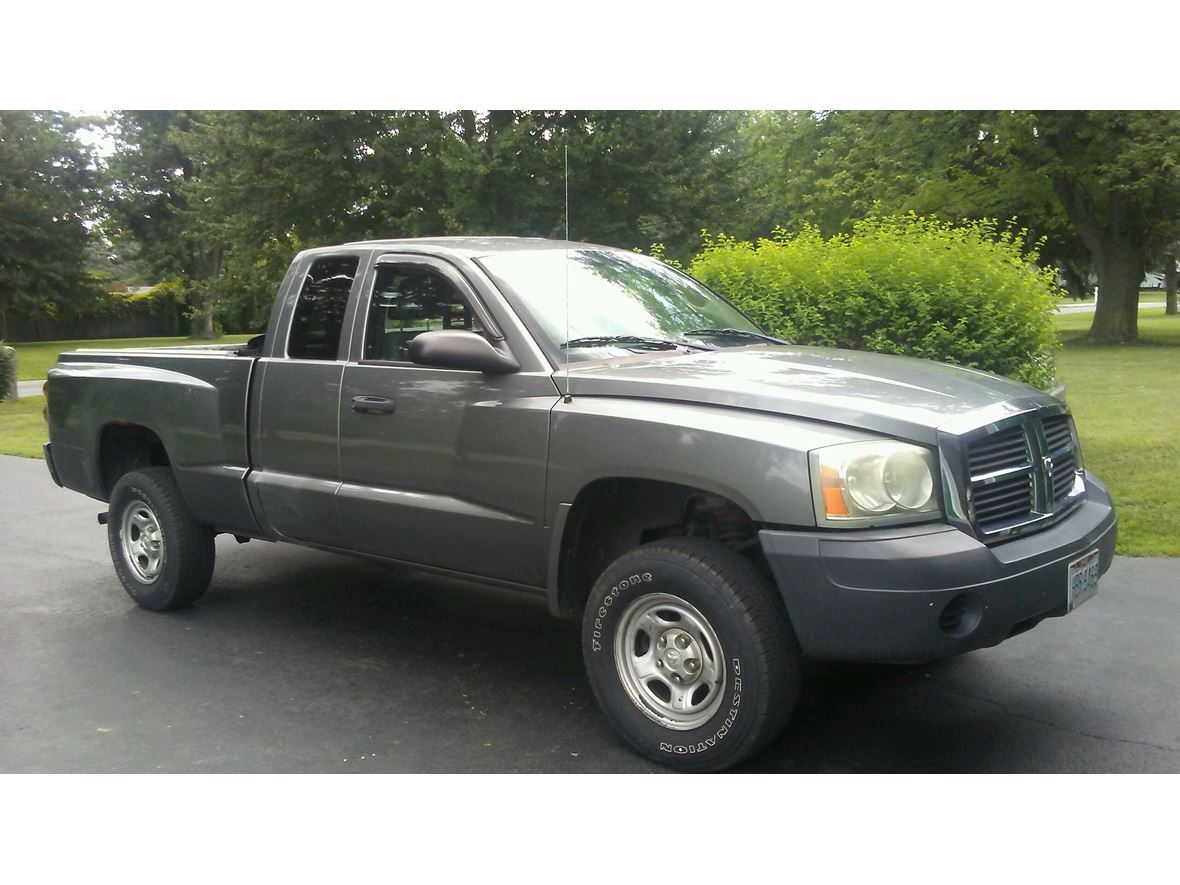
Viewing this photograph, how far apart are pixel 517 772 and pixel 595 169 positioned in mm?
3050

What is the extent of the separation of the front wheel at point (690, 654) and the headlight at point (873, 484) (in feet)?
1.36

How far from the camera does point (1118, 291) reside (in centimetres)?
1120

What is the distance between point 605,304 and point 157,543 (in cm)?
304

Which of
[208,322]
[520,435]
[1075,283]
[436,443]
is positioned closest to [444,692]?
[436,443]

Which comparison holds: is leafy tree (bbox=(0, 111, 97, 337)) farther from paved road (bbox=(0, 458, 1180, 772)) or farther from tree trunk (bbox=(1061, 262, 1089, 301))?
tree trunk (bbox=(1061, 262, 1089, 301))

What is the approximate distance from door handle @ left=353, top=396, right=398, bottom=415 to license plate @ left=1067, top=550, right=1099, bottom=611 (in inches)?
108

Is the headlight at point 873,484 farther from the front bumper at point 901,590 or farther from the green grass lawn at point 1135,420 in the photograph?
the green grass lawn at point 1135,420

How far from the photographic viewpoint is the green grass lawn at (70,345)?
6086 millimetres

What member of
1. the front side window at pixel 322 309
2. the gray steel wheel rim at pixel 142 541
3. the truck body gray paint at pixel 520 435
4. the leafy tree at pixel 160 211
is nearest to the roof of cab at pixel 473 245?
the truck body gray paint at pixel 520 435

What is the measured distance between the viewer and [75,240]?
7059 mm

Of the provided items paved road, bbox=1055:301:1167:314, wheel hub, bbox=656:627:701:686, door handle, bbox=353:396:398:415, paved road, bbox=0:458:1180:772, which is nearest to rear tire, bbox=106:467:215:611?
paved road, bbox=0:458:1180:772

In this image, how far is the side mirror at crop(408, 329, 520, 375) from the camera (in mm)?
3994

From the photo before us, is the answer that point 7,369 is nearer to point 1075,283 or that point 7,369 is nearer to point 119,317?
point 119,317

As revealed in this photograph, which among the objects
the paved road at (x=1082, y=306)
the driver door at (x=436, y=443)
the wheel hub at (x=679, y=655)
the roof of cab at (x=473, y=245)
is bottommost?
the wheel hub at (x=679, y=655)
